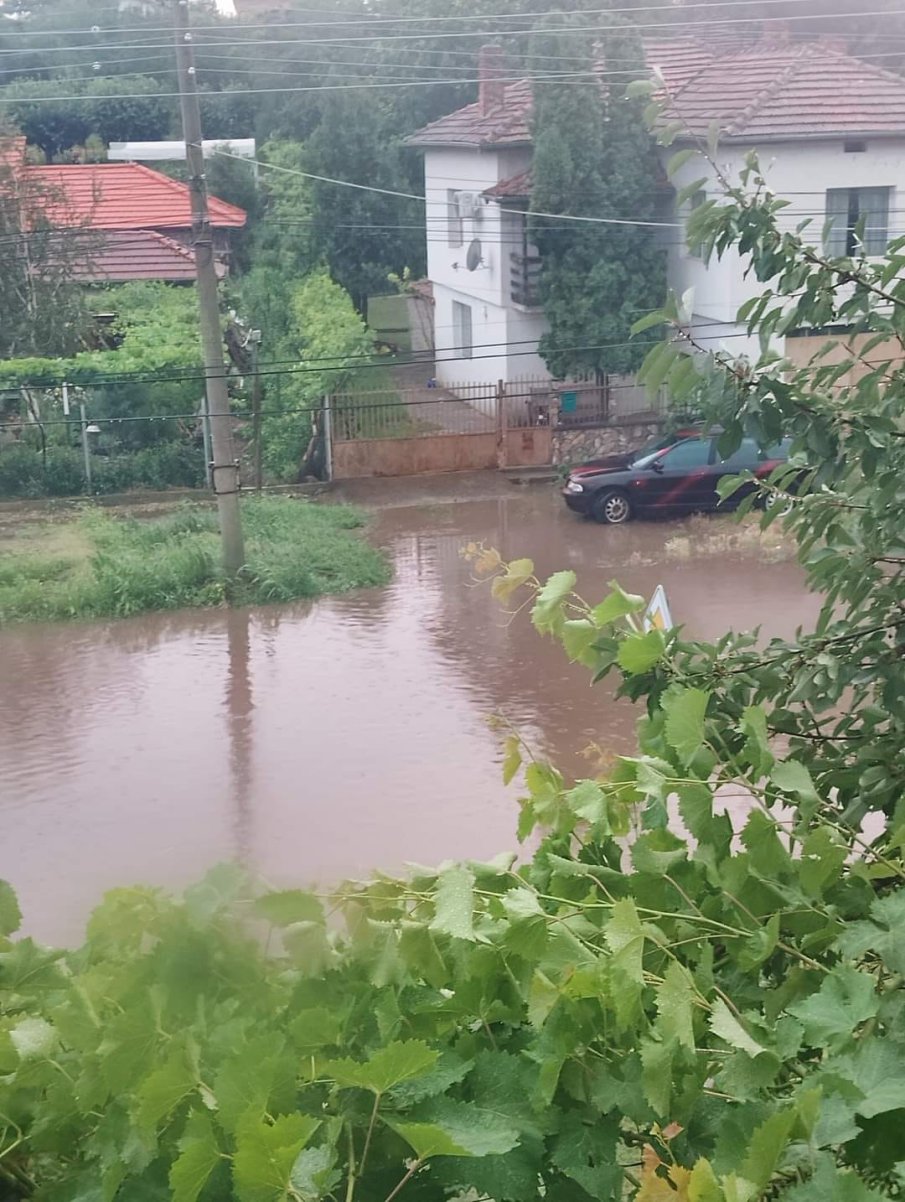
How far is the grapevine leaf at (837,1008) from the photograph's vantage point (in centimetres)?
35

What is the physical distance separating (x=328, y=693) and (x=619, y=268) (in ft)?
6.40

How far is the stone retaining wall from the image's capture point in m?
4.66

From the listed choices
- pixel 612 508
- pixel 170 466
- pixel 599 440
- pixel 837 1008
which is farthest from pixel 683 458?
pixel 837 1008

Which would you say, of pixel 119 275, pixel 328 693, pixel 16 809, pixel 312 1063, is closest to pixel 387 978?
pixel 312 1063

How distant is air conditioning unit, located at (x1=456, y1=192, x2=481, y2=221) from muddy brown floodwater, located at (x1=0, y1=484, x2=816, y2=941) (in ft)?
3.23

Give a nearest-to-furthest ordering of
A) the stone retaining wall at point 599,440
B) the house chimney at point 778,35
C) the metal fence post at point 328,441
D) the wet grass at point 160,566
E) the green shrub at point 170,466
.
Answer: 1. the house chimney at point 778,35
2. the wet grass at point 160,566
3. the green shrub at point 170,466
4. the stone retaining wall at point 599,440
5. the metal fence post at point 328,441

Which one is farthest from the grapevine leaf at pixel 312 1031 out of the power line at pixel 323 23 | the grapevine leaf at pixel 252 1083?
the power line at pixel 323 23

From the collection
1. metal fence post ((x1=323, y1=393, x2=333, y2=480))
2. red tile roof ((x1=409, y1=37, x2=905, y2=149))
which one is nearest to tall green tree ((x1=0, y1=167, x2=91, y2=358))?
metal fence post ((x1=323, y1=393, x2=333, y2=480))

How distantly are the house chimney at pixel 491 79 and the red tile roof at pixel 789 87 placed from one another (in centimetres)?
27

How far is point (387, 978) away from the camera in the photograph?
1.29 ft

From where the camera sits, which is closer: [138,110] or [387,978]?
[387,978]

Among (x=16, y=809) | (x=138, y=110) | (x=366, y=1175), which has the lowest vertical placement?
(x=16, y=809)

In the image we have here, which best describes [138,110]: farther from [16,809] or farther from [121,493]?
[16,809]

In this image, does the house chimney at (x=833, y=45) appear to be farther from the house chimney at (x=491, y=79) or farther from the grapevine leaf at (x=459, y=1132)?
the grapevine leaf at (x=459, y=1132)
